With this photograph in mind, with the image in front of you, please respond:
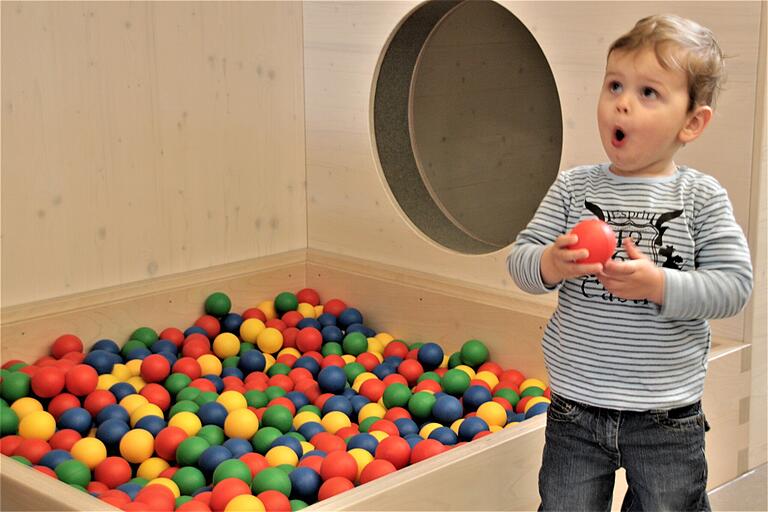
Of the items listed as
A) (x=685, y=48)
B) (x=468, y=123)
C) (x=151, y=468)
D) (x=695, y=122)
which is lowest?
(x=151, y=468)

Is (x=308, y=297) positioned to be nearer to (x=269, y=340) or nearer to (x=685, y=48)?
(x=269, y=340)

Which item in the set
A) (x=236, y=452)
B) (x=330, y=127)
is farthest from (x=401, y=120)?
(x=236, y=452)

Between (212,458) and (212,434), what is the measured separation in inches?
6.5

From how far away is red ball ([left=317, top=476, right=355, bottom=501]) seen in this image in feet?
6.69

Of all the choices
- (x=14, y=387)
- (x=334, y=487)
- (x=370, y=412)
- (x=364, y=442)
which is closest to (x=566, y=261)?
(x=334, y=487)

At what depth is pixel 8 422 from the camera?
2412 millimetres

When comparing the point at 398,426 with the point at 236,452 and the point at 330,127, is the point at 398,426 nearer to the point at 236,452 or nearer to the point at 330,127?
the point at 236,452

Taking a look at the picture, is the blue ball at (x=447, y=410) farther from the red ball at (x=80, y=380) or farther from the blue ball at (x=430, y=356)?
the red ball at (x=80, y=380)

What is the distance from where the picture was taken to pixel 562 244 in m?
1.54

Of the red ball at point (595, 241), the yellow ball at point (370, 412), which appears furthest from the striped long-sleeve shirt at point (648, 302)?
the yellow ball at point (370, 412)

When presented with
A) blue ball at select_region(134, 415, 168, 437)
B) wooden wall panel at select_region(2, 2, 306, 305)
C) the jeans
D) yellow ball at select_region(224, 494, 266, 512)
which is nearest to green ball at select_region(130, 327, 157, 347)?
wooden wall panel at select_region(2, 2, 306, 305)

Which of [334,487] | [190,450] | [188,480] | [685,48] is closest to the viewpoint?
[685,48]

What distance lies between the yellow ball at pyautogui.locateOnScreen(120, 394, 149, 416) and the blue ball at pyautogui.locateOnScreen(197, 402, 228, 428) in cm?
16

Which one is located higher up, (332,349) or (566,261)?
(566,261)
